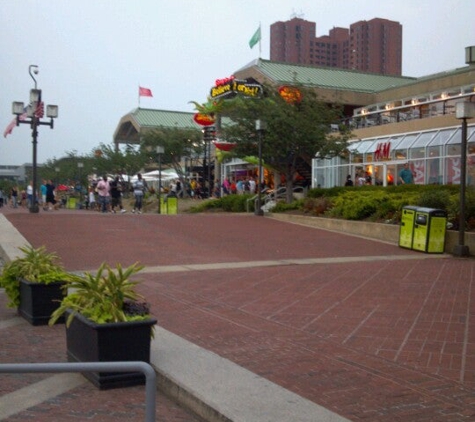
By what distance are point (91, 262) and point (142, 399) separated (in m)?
7.25

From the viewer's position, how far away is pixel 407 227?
15156 millimetres

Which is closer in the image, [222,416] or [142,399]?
[222,416]

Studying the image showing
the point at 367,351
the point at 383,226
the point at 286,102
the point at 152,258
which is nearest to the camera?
the point at 367,351

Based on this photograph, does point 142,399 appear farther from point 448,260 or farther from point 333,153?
point 333,153

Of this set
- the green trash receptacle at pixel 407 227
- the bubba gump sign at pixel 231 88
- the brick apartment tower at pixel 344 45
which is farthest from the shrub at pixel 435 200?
the brick apartment tower at pixel 344 45

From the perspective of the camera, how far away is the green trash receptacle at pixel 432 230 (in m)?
14.4

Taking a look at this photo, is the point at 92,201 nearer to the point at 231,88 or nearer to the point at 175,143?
the point at 231,88

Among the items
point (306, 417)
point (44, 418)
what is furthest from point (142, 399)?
point (306, 417)

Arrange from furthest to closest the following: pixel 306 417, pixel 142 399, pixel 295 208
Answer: pixel 295 208, pixel 142 399, pixel 306 417

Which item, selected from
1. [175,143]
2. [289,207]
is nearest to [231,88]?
[175,143]

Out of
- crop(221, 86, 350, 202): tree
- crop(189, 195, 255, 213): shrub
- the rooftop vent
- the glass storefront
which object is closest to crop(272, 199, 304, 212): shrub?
crop(221, 86, 350, 202): tree

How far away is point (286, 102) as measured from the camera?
1025 inches

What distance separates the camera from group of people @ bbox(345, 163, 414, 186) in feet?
86.2

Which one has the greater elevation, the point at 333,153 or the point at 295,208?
the point at 333,153
